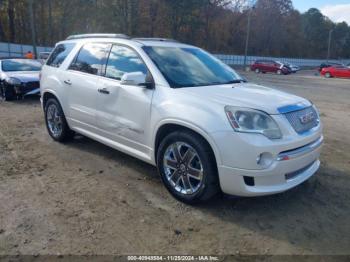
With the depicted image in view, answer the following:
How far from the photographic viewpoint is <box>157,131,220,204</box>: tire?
360cm

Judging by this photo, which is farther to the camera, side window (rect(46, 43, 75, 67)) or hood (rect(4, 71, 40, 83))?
hood (rect(4, 71, 40, 83))

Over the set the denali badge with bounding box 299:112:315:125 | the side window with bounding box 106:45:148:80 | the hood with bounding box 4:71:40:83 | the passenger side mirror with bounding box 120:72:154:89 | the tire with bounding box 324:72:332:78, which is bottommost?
the tire with bounding box 324:72:332:78

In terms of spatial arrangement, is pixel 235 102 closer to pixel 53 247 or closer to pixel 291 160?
pixel 291 160

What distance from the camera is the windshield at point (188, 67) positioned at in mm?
4218

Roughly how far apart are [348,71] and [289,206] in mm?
34878

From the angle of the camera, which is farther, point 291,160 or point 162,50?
point 162,50

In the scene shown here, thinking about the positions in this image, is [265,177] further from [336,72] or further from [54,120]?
[336,72]

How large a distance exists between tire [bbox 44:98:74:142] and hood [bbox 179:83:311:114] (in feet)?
9.16

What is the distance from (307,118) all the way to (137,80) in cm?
201

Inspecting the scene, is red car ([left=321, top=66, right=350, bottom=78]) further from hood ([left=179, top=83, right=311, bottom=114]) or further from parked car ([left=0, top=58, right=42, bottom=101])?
hood ([left=179, top=83, right=311, bottom=114])

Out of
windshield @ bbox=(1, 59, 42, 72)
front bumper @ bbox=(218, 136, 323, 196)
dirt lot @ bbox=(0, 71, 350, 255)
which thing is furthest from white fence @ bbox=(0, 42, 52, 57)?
front bumper @ bbox=(218, 136, 323, 196)

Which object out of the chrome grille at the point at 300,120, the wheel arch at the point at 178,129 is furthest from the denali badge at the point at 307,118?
the wheel arch at the point at 178,129

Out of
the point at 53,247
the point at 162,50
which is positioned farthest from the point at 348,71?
the point at 53,247

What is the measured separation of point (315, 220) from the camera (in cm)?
362
